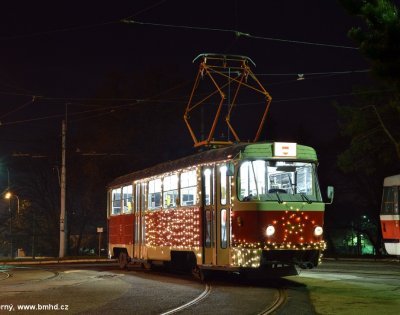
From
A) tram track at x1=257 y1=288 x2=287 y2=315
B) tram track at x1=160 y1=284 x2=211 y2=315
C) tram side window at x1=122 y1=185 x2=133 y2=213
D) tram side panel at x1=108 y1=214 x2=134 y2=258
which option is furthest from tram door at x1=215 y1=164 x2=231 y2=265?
tram side window at x1=122 y1=185 x2=133 y2=213

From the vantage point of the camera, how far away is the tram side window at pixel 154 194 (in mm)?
23203

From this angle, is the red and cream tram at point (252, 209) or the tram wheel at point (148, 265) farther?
the tram wheel at point (148, 265)

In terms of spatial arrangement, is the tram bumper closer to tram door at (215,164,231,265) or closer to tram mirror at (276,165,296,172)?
tram door at (215,164,231,265)

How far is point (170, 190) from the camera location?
22.2m

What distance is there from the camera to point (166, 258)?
73.4 feet

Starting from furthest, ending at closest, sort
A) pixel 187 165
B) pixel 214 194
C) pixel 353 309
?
pixel 187 165 < pixel 214 194 < pixel 353 309

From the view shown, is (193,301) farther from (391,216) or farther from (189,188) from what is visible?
(391,216)

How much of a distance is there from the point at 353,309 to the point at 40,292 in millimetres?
7735

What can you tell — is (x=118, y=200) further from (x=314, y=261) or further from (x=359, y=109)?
(x=359, y=109)

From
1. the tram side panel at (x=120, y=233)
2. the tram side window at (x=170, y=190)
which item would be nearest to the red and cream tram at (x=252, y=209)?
the tram side window at (x=170, y=190)

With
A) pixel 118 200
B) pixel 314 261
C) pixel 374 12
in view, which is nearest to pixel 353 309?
pixel 314 261

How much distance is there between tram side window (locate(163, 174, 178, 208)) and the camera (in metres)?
21.8

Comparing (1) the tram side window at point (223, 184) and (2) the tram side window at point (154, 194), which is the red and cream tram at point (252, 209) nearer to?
(1) the tram side window at point (223, 184)

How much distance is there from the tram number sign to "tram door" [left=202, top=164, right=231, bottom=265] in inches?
57.0
